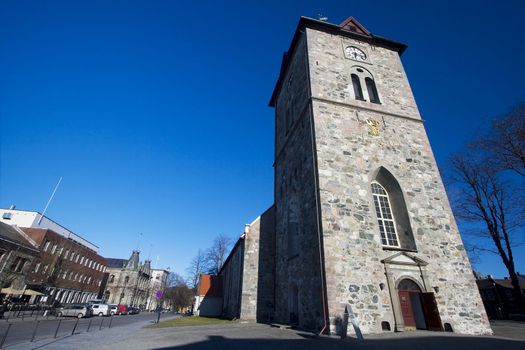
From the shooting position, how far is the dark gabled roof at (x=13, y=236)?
31128 mm

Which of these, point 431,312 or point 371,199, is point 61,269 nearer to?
point 371,199

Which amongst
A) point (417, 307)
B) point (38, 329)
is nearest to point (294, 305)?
point (417, 307)

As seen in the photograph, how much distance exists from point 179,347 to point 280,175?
13377mm

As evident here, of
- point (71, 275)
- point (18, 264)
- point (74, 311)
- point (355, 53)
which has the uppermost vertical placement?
point (355, 53)

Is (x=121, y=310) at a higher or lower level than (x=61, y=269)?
lower

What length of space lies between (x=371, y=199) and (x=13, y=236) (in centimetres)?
4157

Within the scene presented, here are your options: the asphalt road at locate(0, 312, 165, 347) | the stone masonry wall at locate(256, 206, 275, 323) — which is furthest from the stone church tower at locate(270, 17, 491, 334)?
the asphalt road at locate(0, 312, 165, 347)

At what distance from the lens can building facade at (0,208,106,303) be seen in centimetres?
3547

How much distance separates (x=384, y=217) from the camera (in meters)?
13.2

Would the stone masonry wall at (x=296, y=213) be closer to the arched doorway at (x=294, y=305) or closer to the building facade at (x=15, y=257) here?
the arched doorway at (x=294, y=305)

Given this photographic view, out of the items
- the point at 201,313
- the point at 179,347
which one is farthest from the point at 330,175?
the point at 201,313

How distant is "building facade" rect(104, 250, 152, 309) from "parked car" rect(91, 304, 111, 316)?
3235 cm

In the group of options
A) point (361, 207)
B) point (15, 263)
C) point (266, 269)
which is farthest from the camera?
point (15, 263)

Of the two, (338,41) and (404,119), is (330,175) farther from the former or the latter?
(338,41)
